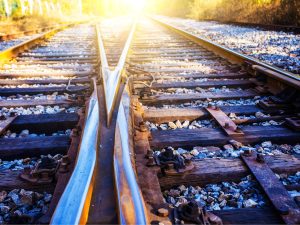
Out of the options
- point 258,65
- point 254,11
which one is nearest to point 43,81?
point 258,65

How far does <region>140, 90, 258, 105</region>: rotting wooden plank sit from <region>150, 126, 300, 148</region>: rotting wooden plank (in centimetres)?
82

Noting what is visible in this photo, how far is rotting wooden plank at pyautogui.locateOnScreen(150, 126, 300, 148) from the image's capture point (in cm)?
225

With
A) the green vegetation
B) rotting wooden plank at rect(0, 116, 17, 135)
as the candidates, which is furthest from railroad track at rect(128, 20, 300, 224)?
the green vegetation

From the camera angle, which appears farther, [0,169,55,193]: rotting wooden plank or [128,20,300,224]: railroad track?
[0,169,55,193]: rotting wooden plank

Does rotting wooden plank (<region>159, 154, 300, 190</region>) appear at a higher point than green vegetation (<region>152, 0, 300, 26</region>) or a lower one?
lower

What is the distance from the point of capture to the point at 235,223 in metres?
1.44

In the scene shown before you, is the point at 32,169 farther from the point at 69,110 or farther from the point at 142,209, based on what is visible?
the point at 69,110

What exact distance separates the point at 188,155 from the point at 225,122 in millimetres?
631

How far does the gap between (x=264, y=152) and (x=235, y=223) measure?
33.6 inches

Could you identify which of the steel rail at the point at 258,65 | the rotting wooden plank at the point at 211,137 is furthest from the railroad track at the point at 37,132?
the steel rail at the point at 258,65

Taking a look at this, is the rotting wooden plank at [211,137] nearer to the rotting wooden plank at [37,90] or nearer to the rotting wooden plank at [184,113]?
the rotting wooden plank at [184,113]

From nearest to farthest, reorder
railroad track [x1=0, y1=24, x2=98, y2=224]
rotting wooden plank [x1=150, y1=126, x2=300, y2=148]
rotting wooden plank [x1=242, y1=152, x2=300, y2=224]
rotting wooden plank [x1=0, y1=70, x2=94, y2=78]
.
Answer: rotting wooden plank [x1=242, y1=152, x2=300, y2=224] < railroad track [x1=0, y1=24, x2=98, y2=224] < rotting wooden plank [x1=150, y1=126, x2=300, y2=148] < rotting wooden plank [x1=0, y1=70, x2=94, y2=78]

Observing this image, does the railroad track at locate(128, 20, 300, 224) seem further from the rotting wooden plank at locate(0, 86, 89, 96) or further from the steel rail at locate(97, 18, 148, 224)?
the rotting wooden plank at locate(0, 86, 89, 96)

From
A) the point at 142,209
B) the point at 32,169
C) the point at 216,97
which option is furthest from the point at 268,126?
the point at 32,169
